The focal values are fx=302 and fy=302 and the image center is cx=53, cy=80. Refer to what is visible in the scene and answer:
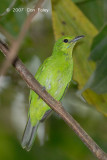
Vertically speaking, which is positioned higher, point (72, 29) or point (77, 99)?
point (72, 29)

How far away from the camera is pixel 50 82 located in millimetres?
3266

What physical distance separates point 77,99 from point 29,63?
904 mm

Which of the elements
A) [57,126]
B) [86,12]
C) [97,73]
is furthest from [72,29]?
[57,126]

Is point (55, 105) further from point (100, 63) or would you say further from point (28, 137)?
point (28, 137)

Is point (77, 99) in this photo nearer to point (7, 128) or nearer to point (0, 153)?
point (7, 128)

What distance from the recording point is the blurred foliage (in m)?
3.51

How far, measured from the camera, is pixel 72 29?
381cm

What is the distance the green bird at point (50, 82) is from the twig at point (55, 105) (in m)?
1.27

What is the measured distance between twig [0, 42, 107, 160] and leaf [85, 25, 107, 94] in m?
0.98

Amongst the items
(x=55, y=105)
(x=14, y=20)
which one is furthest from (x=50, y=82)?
(x=55, y=105)

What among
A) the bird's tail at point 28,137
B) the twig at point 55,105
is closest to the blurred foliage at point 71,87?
the bird's tail at point 28,137

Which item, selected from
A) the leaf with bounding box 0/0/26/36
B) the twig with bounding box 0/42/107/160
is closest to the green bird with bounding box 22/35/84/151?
the leaf with bounding box 0/0/26/36

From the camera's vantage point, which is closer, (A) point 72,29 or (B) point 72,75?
(B) point 72,75

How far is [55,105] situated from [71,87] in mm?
2559
